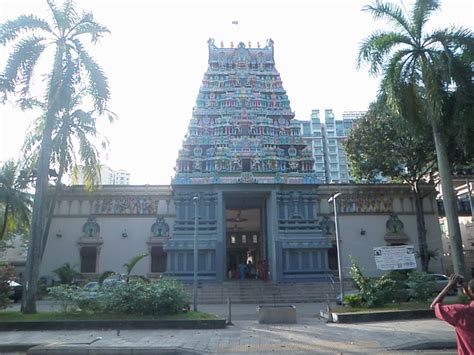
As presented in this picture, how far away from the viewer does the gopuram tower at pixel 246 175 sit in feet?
88.6

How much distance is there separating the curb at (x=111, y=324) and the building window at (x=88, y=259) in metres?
16.5

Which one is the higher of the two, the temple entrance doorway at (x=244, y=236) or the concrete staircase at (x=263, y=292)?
the temple entrance doorway at (x=244, y=236)

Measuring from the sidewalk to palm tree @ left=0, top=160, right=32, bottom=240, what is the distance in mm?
15824

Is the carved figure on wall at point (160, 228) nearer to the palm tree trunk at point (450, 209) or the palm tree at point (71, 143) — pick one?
the palm tree at point (71, 143)

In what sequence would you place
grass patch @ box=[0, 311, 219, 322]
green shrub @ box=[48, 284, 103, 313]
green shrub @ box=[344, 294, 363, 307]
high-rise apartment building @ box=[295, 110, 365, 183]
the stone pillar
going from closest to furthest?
1. grass patch @ box=[0, 311, 219, 322]
2. green shrub @ box=[48, 284, 103, 313]
3. green shrub @ box=[344, 294, 363, 307]
4. the stone pillar
5. high-rise apartment building @ box=[295, 110, 365, 183]

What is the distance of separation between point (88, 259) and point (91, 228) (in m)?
2.14

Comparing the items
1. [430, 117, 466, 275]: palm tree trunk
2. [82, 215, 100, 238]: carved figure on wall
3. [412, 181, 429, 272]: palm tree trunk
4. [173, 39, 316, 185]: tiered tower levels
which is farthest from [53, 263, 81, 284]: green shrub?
[412, 181, 429, 272]: palm tree trunk

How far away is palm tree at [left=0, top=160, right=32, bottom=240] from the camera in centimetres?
2600

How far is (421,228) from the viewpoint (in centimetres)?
2953

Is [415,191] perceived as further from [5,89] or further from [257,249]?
[5,89]

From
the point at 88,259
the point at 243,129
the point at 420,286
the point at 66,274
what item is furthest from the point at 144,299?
the point at 243,129

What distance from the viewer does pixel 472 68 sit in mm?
17234

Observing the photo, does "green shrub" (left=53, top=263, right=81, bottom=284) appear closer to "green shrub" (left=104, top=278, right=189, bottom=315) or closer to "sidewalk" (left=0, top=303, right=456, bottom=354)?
"green shrub" (left=104, top=278, right=189, bottom=315)

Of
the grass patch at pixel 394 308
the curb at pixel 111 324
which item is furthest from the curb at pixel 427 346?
the curb at pixel 111 324
